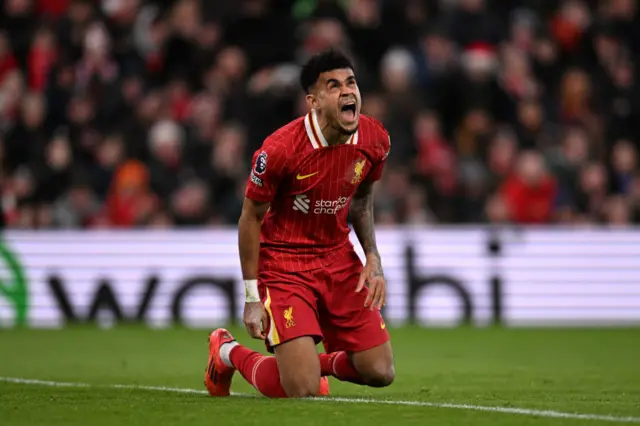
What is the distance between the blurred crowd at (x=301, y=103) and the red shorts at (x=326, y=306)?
7.45 metres

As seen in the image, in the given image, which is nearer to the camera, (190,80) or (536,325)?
(536,325)

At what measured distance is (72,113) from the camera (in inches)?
664

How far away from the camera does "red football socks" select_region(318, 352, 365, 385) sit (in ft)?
27.2

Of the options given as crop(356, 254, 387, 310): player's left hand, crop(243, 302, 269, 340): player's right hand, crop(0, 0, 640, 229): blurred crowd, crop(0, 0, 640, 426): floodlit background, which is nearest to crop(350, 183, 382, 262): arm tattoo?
crop(356, 254, 387, 310): player's left hand

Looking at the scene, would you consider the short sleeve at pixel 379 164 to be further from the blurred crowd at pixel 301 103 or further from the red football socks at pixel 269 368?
the blurred crowd at pixel 301 103

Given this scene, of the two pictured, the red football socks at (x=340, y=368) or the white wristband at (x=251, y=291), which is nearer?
the white wristband at (x=251, y=291)

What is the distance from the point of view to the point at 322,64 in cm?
793

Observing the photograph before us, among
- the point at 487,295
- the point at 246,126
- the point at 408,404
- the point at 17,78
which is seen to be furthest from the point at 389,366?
the point at 17,78

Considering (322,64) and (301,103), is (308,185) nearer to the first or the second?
(322,64)

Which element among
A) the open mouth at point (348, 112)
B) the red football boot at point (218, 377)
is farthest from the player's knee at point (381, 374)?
the open mouth at point (348, 112)

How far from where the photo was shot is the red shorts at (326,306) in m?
8.00

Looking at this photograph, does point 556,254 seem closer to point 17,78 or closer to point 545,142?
point 545,142

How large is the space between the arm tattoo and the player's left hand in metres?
0.17

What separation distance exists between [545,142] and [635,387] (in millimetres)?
8331
